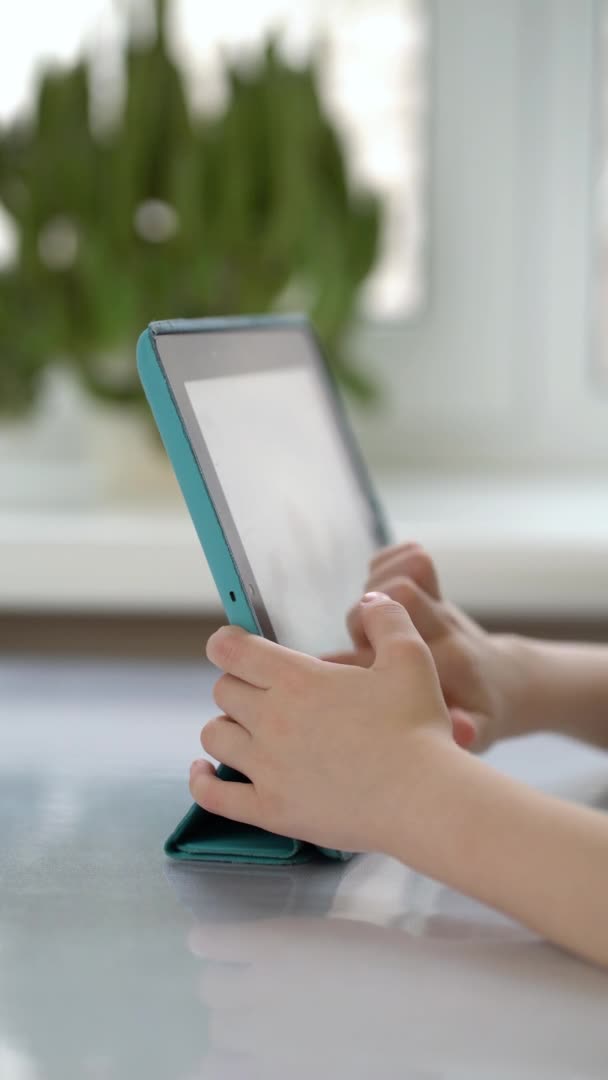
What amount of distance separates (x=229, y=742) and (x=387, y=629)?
0.24 feet

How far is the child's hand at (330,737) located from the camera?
47 cm

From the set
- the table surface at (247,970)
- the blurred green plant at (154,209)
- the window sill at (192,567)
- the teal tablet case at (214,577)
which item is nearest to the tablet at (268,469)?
the teal tablet case at (214,577)

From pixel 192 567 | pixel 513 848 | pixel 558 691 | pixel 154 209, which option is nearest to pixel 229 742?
pixel 513 848

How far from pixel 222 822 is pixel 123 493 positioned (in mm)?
833

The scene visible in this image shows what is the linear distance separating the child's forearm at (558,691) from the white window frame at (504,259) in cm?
78

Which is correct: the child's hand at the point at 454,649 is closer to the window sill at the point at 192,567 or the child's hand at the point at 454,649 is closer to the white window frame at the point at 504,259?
the window sill at the point at 192,567

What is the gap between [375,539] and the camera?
0.74 meters

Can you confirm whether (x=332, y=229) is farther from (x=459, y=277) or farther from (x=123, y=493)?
(x=123, y=493)

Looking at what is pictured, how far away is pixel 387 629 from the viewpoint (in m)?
0.50

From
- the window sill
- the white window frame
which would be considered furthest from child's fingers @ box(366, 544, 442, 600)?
the white window frame

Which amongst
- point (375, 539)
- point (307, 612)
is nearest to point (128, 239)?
point (375, 539)

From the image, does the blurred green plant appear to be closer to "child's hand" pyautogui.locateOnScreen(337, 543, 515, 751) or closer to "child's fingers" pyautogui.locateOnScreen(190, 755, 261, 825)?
"child's hand" pyautogui.locateOnScreen(337, 543, 515, 751)

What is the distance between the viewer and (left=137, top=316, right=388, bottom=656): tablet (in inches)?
19.2

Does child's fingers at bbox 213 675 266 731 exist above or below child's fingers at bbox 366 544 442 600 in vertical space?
above
